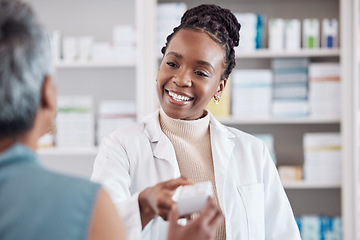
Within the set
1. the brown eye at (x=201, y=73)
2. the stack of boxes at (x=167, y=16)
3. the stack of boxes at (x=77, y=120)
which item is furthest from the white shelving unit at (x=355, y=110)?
the brown eye at (x=201, y=73)

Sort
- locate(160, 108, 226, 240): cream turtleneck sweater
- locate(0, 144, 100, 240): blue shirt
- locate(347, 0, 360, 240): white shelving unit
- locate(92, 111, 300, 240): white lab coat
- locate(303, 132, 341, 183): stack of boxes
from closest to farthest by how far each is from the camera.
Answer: locate(0, 144, 100, 240): blue shirt, locate(92, 111, 300, 240): white lab coat, locate(160, 108, 226, 240): cream turtleneck sweater, locate(347, 0, 360, 240): white shelving unit, locate(303, 132, 341, 183): stack of boxes

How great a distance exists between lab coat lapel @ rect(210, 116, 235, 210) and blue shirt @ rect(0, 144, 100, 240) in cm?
87

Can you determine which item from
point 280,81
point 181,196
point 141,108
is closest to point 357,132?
point 280,81

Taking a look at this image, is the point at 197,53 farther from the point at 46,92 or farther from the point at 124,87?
the point at 124,87

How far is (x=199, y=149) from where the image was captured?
163cm

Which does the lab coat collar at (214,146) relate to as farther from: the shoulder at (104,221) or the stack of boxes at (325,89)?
the stack of boxes at (325,89)

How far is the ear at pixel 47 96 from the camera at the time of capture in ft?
→ 2.41

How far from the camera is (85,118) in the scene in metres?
3.34

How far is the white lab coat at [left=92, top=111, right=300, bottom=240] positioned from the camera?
1453 millimetres

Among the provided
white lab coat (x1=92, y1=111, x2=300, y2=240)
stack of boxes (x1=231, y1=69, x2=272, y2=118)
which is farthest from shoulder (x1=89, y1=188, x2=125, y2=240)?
stack of boxes (x1=231, y1=69, x2=272, y2=118)

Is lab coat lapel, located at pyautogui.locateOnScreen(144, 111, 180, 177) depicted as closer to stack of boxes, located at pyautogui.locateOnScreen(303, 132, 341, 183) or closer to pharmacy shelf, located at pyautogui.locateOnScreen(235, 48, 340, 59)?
pharmacy shelf, located at pyautogui.locateOnScreen(235, 48, 340, 59)

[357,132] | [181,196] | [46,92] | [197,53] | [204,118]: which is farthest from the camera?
[357,132]

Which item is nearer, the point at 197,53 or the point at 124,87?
the point at 197,53

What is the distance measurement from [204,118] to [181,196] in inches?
28.1
